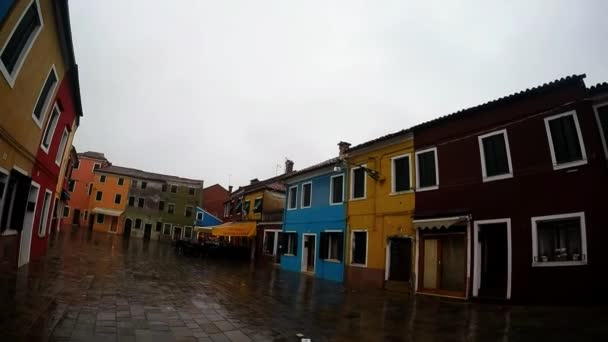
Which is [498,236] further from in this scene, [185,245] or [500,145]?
[185,245]

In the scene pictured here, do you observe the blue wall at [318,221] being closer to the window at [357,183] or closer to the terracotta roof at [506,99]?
the window at [357,183]

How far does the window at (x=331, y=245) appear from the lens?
16656mm

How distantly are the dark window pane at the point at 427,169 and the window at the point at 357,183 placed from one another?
3003 mm

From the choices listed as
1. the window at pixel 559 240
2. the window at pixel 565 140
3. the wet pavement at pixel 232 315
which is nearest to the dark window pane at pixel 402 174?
the wet pavement at pixel 232 315

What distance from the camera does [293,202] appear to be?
846 inches

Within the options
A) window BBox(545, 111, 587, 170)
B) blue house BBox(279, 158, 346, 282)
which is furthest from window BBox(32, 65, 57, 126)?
window BBox(545, 111, 587, 170)

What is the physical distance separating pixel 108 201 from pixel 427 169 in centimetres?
4376

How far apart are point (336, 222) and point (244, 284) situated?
5923 mm

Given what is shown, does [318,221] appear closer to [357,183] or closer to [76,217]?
[357,183]

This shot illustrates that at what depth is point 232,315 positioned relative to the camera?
25.0ft

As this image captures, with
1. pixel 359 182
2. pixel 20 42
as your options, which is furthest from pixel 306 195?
pixel 20 42

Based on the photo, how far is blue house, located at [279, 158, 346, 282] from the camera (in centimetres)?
1686

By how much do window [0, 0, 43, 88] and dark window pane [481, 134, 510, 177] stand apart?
40.9ft

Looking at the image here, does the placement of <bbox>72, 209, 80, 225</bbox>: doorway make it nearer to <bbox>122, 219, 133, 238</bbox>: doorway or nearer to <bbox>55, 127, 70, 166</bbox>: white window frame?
<bbox>122, 219, 133, 238</bbox>: doorway
